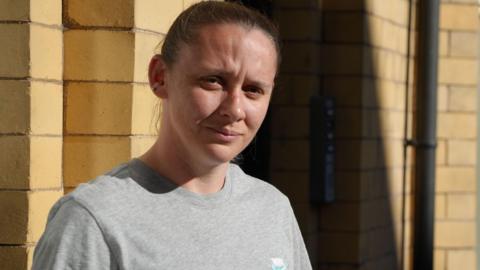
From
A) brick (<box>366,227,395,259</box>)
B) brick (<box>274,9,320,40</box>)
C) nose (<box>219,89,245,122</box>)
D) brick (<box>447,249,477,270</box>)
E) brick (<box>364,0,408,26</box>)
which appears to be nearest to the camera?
nose (<box>219,89,245,122</box>)

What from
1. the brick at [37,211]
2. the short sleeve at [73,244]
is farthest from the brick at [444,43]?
the short sleeve at [73,244]

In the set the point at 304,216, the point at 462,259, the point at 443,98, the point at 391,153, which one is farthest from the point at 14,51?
the point at 462,259

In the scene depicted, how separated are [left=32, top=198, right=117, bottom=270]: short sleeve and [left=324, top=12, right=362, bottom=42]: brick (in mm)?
3749

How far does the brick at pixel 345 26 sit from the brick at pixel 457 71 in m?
1.22

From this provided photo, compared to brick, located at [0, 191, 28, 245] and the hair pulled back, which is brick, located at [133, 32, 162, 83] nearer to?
brick, located at [0, 191, 28, 245]

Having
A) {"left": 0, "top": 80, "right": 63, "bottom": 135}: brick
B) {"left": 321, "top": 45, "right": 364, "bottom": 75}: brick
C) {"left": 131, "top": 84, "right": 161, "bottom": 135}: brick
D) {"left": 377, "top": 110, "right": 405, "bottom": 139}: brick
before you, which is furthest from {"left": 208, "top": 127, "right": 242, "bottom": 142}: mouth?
Result: {"left": 377, "top": 110, "right": 405, "bottom": 139}: brick

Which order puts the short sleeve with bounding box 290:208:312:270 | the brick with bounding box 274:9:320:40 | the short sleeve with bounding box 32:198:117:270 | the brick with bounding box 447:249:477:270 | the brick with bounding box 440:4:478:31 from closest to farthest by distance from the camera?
the short sleeve with bounding box 32:198:117:270
the short sleeve with bounding box 290:208:312:270
the brick with bounding box 274:9:320:40
the brick with bounding box 440:4:478:31
the brick with bounding box 447:249:477:270

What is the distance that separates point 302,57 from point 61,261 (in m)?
3.64

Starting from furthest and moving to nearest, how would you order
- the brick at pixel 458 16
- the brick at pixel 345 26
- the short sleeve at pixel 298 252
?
the brick at pixel 458 16, the brick at pixel 345 26, the short sleeve at pixel 298 252

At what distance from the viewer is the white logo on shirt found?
2.01 metres

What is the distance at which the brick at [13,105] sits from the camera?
2.81 meters

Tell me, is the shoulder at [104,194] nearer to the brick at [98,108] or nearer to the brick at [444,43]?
the brick at [98,108]

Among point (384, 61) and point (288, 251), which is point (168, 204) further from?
point (384, 61)

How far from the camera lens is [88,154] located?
307 centimetres
